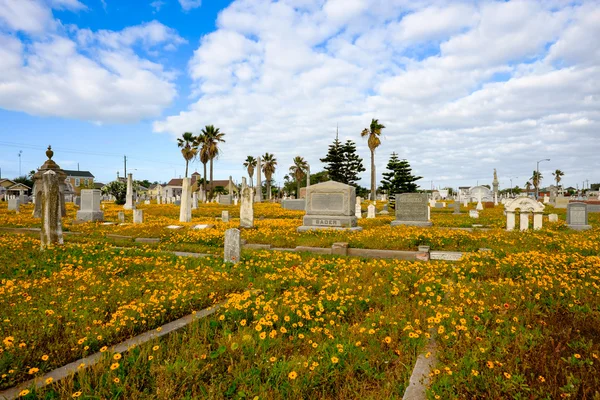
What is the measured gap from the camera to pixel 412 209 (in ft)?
65.7

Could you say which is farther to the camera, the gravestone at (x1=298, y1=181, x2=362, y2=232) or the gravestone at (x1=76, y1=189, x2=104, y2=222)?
the gravestone at (x1=76, y1=189, x2=104, y2=222)

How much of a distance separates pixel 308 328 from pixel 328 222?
13032 millimetres

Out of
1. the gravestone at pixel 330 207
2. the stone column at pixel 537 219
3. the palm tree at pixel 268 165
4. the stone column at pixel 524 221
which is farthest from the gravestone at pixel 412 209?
the palm tree at pixel 268 165

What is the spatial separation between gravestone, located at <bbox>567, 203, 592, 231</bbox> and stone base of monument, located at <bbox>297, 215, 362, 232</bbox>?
1064 cm

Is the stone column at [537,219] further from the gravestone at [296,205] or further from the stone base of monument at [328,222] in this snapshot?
the gravestone at [296,205]

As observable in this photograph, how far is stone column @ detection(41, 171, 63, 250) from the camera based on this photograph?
10320 millimetres

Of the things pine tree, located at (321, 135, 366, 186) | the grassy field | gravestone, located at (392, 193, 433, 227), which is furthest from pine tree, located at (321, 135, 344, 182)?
the grassy field

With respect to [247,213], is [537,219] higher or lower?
lower

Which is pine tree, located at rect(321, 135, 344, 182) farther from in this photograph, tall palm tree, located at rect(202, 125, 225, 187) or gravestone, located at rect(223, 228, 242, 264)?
gravestone, located at rect(223, 228, 242, 264)

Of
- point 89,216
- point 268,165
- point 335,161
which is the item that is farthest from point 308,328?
point 268,165

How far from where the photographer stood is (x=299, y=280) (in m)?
6.81

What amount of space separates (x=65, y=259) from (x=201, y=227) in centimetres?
813

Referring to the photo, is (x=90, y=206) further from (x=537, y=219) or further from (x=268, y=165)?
(x=268, y=165)

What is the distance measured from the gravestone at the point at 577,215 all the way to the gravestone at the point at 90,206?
25.6 m
